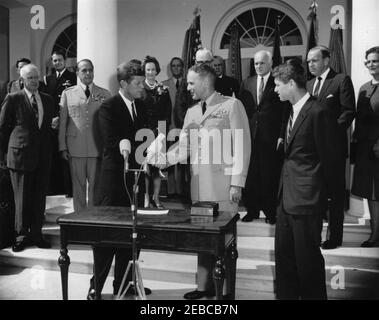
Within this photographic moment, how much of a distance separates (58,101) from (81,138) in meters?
1.11

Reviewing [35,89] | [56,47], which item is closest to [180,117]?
[35,89]

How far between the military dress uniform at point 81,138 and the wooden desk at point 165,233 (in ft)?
5.80

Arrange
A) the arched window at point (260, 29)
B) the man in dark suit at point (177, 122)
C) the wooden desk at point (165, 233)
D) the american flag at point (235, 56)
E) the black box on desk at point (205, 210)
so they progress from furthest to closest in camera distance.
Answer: the arched window at point (260, 29)
the american flag at point (235, 56)
the man in dark suit at point (177, 122)
the black box on desk at point (205, 210)
the wooden desk at point (165, 233)

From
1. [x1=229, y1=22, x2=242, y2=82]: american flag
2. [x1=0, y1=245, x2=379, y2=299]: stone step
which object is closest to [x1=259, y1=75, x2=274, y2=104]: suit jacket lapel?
[x1=0, y1=245, x2=379, y2=299]: stone step

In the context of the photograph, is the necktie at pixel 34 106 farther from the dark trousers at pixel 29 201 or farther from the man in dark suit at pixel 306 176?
the man in dark suit at pixel 306 176

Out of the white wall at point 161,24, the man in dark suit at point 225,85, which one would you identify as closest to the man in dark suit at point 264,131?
the man in dark suit at point 225,85

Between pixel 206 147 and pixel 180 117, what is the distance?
1671mm

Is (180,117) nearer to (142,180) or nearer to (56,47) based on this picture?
(142,180)

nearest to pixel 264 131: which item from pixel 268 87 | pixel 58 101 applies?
pixel 268 87

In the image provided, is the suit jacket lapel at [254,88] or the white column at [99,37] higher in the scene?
the white column at [99,37]

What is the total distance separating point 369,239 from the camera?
4469 mm

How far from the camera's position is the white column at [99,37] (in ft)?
18.3

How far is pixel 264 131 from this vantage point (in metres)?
4.81

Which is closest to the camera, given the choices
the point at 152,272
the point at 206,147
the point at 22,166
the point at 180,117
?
the point at 206,147
